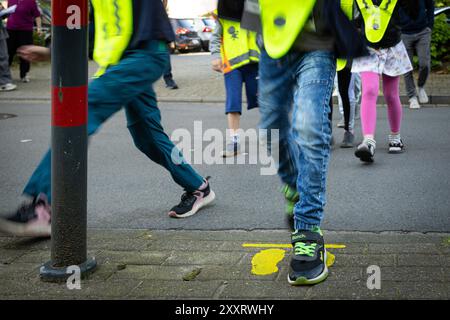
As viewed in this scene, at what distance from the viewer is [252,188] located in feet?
20.0

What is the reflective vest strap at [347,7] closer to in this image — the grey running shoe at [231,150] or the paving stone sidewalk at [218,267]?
the paving stone sidewalk at [218,267]

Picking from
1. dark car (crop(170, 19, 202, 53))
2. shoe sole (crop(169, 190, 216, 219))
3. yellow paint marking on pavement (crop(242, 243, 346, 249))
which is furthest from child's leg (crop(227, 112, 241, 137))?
dark car (crop(170, 19, 202, 53))

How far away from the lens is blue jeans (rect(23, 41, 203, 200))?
157 inches

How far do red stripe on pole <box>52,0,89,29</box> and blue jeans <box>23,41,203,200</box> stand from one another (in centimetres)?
63

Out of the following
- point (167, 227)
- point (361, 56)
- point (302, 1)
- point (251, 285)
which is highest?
point (302, 1)

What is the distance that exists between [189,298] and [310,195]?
0.75 m

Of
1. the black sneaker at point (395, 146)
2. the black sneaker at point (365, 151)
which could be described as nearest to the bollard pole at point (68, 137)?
the black sneaker at point (365, 151)

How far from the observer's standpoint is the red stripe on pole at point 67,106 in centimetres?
342

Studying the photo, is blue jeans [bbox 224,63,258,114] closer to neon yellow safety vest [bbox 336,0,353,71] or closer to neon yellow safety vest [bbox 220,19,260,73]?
neon yellow safety vest [bbox 220,19,260,73]

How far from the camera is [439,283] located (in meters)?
3.34

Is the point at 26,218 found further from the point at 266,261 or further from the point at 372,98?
the point at 372,98

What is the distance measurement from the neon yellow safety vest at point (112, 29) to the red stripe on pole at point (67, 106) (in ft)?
→ 2.55
